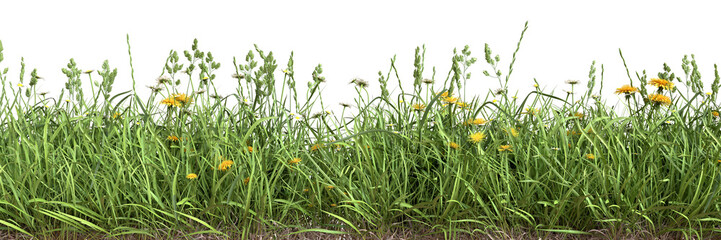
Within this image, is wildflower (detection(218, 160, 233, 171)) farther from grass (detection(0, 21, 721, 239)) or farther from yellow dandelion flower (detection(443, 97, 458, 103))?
yellow dandelion flower (detection(443, 97, 458, 103))

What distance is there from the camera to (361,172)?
3.14 meters

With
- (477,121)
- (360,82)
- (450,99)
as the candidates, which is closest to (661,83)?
(477,121)

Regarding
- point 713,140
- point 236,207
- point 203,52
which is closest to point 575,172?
point 713,140

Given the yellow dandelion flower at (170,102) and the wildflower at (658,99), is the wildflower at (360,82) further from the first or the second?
the wildflower at (658,99)

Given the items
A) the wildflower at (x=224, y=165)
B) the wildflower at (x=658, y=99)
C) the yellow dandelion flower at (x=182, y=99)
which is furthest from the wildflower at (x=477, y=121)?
the yellow dandelion flower at (x=182, y=99)

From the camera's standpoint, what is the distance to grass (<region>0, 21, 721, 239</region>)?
10.2 ft

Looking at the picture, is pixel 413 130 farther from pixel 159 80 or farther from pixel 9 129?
pixel 9 129

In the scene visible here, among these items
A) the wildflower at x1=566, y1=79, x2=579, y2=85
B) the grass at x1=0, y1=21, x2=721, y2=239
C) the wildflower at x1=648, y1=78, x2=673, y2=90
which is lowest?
the grass at x1=0, y1=21, x2=721, y2=239

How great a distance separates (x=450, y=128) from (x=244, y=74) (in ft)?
3.64

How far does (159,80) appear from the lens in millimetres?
3768

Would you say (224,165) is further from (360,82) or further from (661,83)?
(661,83)

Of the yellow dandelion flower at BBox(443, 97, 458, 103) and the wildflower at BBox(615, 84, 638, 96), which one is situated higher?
the wildflower at BBox(615, 84, 638, 96)

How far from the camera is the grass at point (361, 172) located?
312 cm

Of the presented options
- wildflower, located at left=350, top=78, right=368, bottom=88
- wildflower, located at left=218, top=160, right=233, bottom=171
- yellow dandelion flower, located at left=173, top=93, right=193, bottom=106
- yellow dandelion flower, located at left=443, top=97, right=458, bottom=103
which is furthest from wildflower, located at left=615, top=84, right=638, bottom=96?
yellow dandelion flower, located at left=173, top=93, right=193, bottom=106
